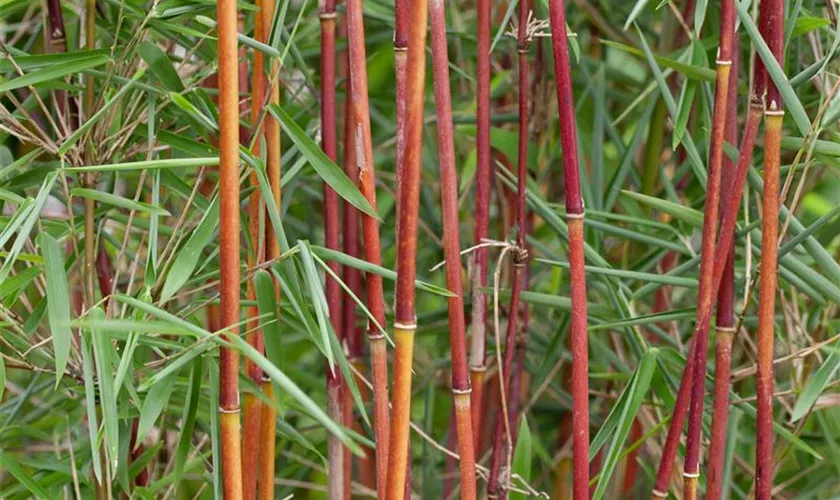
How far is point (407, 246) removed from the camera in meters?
0.62

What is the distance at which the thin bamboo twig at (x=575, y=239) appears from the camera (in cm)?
69

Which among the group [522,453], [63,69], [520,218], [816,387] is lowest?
[522,453]

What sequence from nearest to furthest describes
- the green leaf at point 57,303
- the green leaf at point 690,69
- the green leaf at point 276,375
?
the green leaf at point 276,375
the green leaf at point 57,303
the green leaf at point 690,69

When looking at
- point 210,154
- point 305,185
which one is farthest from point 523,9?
point 305,185

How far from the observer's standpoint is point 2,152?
87 cm

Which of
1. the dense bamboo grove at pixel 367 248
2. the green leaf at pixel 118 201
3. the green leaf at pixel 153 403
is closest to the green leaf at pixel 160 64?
the dense bamboo grove at pixel 367 248

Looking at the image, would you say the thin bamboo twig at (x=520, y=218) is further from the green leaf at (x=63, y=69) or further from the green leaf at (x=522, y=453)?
the green leaf at (x=63, y=69)

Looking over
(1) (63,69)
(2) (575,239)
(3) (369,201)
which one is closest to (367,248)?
(3) (369,201)

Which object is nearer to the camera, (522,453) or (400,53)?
(400,53)

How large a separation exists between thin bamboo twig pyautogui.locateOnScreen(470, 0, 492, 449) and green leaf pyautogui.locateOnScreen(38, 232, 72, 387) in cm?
31

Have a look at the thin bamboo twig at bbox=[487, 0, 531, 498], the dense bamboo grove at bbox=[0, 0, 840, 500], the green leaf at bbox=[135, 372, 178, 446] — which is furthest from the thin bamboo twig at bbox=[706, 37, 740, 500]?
the green leaf at bbox=[135, 372, 178, 446]

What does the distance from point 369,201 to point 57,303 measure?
0.20 m

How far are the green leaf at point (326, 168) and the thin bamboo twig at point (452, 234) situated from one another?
49 mm

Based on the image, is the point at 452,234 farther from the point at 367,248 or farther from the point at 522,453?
the point at 522,453
